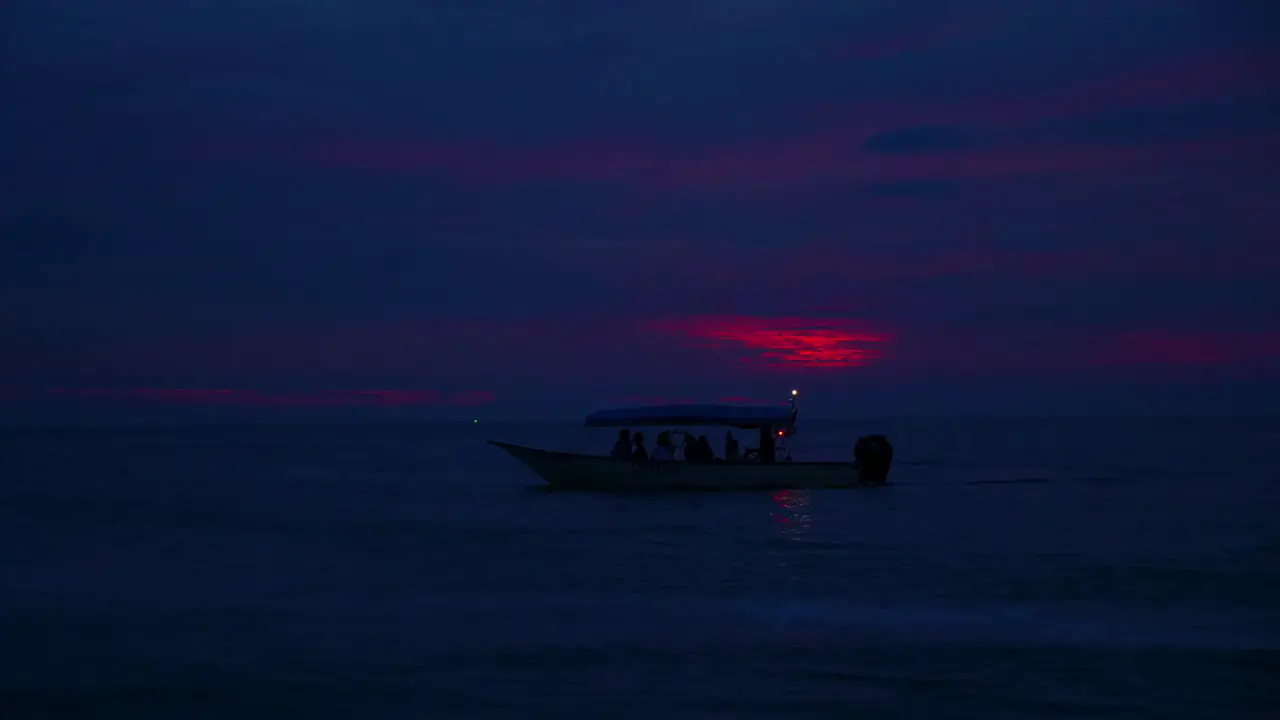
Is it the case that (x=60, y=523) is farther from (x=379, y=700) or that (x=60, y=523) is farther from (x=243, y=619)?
(x=379, y=700)

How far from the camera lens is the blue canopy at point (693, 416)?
44031 millimetres

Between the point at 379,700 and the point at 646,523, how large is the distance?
77.8 ft

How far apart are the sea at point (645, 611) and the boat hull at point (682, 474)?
0.86m

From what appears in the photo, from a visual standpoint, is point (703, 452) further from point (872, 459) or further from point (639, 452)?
point (872, 459)

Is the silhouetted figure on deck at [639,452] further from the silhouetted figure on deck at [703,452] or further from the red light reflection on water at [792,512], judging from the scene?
the red light reflection on water at [792,512]

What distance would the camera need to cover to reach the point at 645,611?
22.3 metres

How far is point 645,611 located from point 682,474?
72.0 ft

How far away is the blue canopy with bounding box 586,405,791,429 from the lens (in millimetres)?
44031

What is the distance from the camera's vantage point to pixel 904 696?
15734 mm

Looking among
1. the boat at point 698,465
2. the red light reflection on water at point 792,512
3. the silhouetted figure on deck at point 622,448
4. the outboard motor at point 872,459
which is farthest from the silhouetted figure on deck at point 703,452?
the outboard motor at point 872,459

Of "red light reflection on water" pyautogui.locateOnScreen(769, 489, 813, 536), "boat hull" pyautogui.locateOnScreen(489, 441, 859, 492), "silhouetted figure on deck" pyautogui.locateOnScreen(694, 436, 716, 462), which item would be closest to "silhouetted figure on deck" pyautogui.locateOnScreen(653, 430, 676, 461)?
"boat hull" pyautogui.locateOnScreen(489, 441, 859, 492)

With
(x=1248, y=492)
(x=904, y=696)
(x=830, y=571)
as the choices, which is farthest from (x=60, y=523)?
(x=1248, y=492)

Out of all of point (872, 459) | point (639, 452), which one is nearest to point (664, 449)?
point (639, 452)

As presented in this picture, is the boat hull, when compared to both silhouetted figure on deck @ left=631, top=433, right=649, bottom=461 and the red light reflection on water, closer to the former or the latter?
silhouetted figure on deck @ left=631, top=433, right=649, bottom=461
